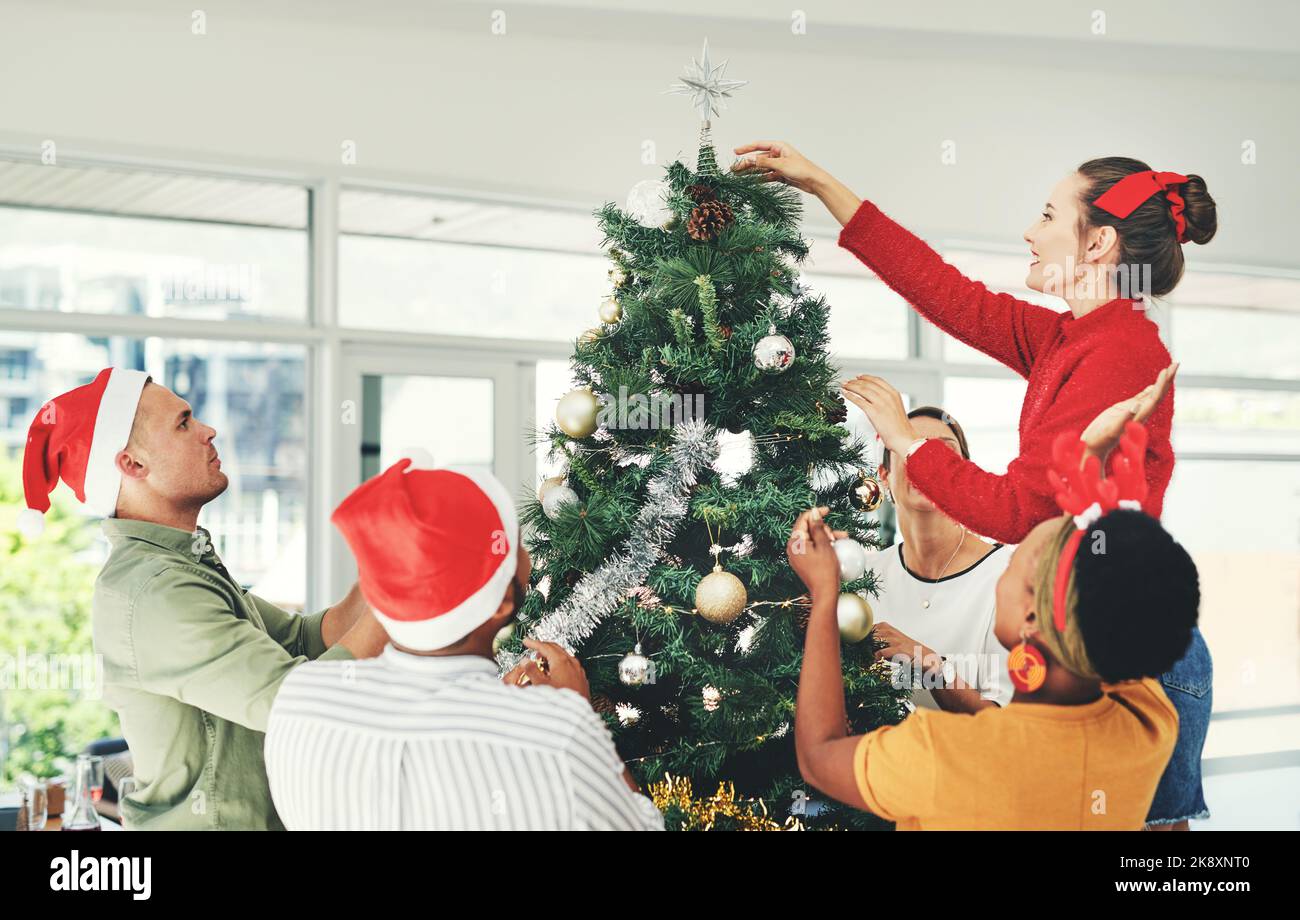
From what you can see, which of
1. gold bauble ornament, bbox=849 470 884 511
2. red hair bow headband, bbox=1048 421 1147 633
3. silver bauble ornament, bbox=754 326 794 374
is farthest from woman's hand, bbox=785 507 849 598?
red hair bow headband, bbox=1048 421 1147 633

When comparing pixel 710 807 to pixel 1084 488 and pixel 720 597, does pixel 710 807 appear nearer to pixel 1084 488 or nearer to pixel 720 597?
pixel 720 597

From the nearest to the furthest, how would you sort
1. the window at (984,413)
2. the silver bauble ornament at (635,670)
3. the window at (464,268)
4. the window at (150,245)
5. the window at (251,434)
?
the silver bauble ornament at (635,670), the window at (150,245), the window at (251,434), the window at (464,268), the window at (984,413)

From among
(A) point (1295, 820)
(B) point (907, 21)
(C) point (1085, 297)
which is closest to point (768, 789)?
(C) point (1085, 297)

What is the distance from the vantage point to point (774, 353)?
→ 5.70ft

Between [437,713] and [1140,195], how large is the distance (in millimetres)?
1319

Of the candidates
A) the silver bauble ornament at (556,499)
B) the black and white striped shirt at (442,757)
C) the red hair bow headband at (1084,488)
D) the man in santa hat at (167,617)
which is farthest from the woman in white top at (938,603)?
the man in santa hat at (167,617)

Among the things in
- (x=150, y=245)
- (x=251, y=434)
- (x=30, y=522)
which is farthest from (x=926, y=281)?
(x=150, y=245)

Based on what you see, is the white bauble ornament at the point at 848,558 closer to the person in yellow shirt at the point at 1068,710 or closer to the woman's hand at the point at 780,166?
the person in yellow shirt at the point at 1068,710

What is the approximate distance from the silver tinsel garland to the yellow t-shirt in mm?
497

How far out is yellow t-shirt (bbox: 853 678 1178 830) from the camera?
1407 millimetres

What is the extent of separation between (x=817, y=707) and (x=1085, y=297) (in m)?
0.82

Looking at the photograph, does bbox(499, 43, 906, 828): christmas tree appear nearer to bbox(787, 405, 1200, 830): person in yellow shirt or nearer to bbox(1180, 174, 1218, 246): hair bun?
bbox(787, 405, 1200, 830): person in yellow shirt

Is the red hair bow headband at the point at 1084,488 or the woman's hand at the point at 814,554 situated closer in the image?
the red hair bow headband at the point at 1084,488

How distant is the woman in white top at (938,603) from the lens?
76.3 inches
